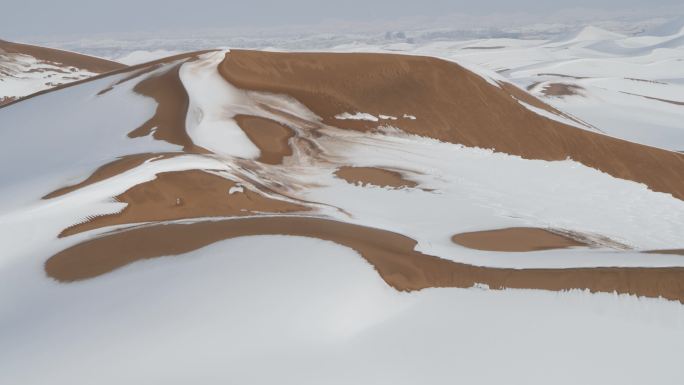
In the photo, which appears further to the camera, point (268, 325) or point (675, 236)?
point (675, 236)

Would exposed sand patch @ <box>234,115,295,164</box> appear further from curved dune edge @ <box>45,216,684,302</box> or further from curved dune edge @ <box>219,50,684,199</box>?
curved dune edge @ <box>45,216,684,302</box>

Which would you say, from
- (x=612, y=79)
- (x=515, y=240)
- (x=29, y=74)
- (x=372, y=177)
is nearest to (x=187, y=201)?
(x=372, y=177)

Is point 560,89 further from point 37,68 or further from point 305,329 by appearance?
point 305,329

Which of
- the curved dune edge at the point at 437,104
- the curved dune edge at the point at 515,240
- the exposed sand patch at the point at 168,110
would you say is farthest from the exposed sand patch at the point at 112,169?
the curved dune edge at the point at 437,104

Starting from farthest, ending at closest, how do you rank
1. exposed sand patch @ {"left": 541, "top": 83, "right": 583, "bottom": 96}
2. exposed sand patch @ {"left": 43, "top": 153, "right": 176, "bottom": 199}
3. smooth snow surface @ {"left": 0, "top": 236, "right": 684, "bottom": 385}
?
→ exposed sand patch @ {"left": 541, "top": 83, "right": 583, "bottom": 96} → exposed sand patch @ {"left": 43, "top": 153, "right": 176, "bottom": 199} → smooth snow surface @ {"left": 0, "top": 236, "right": 684, "bottom": 385}

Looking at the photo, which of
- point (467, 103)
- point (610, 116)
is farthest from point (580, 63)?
point (467, 103)

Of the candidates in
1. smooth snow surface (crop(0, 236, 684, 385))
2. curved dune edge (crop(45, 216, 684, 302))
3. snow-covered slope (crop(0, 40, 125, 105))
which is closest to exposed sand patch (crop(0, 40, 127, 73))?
snow-covered slope (crop(0, 40, 125, 105))

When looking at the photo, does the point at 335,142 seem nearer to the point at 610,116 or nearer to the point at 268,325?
the point at 268,325
